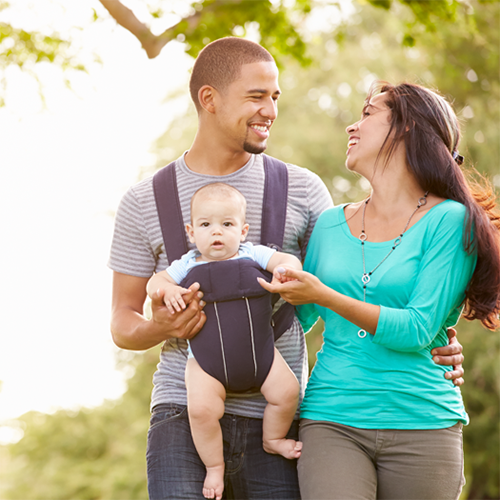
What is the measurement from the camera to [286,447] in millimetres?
2637

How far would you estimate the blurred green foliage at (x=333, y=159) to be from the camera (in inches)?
483

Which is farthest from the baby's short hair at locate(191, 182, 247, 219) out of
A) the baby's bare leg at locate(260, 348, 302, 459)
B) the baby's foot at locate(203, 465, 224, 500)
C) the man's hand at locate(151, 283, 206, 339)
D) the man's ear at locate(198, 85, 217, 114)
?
the baby's foot at locate(203, 465, 224, 500)

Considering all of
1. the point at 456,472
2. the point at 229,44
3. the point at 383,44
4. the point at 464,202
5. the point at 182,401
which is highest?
the point at 383,44

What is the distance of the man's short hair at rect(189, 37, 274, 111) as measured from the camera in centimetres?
A: 299

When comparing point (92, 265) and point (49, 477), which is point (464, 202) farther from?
point (49, 477)

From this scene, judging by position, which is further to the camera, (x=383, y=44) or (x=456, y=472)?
(x=383, y=44)

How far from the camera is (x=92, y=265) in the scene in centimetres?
1666

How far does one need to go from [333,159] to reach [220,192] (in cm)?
1083

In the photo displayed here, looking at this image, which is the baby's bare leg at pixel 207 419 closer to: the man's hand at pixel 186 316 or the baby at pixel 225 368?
the baby at pixel 225 368

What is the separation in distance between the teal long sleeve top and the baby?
14 centimetres

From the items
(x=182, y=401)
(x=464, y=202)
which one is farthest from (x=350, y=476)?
(x=464, y=202)

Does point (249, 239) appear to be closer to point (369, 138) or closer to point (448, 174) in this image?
point (369, 138)

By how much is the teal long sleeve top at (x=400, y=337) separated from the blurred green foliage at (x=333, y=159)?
823cm

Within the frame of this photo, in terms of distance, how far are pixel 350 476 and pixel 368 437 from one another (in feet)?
0.53
